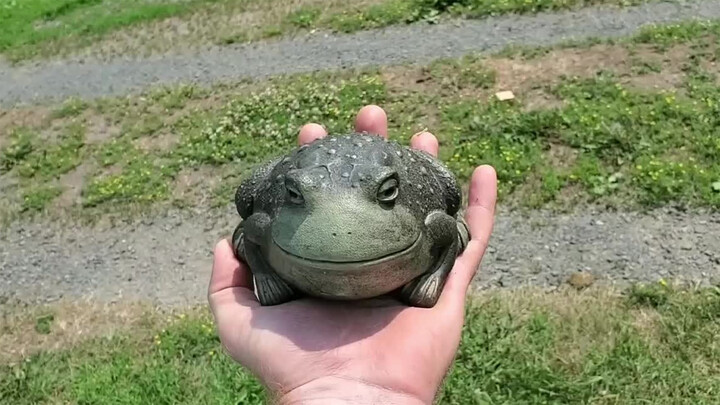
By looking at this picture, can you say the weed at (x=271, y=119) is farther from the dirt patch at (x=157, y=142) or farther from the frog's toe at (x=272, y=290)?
the frog's toe at (x=272, y=290)

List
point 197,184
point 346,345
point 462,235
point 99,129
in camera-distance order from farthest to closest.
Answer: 1. point 99,129
2. point 197,184
3. point 462,235
4. point 346,345

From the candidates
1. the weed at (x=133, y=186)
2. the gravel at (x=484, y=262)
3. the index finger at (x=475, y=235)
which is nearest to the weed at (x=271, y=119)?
the weed at (x=133, y=186)

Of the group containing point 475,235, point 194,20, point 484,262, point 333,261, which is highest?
point 333,261

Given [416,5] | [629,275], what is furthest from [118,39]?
[629,275]

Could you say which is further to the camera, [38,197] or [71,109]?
[71,109]

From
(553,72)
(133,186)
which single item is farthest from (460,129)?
(133,186)

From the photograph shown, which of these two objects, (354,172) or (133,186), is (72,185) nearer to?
(133,186)

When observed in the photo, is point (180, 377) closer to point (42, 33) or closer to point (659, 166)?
point (659, 166)
